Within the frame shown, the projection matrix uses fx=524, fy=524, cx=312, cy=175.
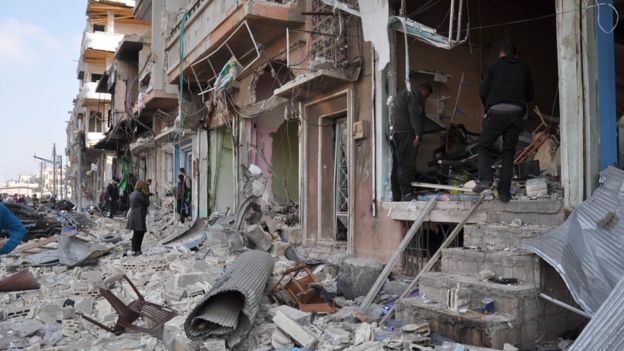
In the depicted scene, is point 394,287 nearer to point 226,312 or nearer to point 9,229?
point 226,312

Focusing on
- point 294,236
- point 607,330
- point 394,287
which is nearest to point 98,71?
point 294,236

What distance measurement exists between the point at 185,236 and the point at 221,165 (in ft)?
10.3

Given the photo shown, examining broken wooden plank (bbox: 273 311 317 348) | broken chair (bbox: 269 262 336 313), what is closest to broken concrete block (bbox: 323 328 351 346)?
broken wooden plank (bbox: 273 311 317 348)

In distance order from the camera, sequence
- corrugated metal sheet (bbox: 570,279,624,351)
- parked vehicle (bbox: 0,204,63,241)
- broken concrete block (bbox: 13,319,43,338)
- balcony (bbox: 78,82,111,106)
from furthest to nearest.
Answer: balcony (bbox: 78,82,111,106), parked vehicle (bbox: 0,204,63,241), broken concrete block (bbox: 13,319,43,338), corrugated metal sheet (bbox: 570,279,624,351)

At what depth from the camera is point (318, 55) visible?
868cm

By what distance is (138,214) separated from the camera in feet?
35.7

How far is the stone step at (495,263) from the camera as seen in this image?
4562 mm

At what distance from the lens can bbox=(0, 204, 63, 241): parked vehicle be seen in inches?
634

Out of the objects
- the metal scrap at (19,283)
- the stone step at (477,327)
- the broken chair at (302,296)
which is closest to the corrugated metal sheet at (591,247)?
the stone step at (477,327)

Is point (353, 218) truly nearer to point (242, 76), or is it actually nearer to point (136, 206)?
point (136, 206)

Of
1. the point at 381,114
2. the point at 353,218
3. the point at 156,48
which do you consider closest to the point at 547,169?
the point at 381,114

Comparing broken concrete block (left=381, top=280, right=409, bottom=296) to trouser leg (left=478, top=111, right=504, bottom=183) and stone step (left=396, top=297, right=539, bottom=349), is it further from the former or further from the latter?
trouser leg (left=478, top=111, right=504, bottom=183)

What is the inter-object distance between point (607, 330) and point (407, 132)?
163 inches

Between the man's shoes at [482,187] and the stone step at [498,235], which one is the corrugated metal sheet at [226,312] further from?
the man's shoes at [482,187]
